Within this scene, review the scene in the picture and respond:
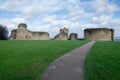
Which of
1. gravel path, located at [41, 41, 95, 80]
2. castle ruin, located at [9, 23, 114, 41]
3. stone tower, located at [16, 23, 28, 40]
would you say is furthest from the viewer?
castle ruin, located at [9, 23, 114, 41]

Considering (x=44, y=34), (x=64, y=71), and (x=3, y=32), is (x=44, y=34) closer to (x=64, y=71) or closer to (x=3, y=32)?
(x=3, y=32)

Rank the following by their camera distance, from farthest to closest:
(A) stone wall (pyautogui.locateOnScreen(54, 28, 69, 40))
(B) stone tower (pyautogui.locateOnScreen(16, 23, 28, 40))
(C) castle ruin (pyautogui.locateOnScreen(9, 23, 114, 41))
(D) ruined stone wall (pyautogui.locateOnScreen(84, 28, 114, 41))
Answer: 1. (A) stone wall (pyautogui.locateOnScreen(54, 28, 69, 40))
2. (D) ruined stone wall (pyautogui.locateOnScreen(84, 28, 114, 41))
3. (C) castle ruin (pyautogui.locateOnScreen(9, 23, 114, 41))
4. (B) stone tower (pyautogui.locateOnScreen(16, 23, 28, 40))

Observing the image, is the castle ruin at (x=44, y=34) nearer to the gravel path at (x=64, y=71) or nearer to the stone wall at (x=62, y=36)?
the stone wall at (x=62, y=36)

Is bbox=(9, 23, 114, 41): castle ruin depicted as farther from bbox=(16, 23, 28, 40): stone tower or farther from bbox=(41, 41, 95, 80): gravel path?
bbox=(41, 41, 95, 80): gravel path

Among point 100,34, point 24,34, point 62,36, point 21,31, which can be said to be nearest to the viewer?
point 21,31

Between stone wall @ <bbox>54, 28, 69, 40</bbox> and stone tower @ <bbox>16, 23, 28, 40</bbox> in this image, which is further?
stone wall @ <bbox>54, 28, 69, 40</bbox>

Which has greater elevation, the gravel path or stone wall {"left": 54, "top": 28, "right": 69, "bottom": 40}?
stone wall {"left": 54, "top": 28, "right": 69, "bottom": 40}

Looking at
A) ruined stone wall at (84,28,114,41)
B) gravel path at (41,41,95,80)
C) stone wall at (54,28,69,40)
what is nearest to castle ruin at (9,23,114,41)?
ruined stone wall at (84,28,114,41)

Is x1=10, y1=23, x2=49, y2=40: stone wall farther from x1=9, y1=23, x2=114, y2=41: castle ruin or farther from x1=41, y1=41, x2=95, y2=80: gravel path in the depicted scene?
x1=41, y1=41, x2=95, y2=80: gravel path

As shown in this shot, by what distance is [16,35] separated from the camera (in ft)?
134

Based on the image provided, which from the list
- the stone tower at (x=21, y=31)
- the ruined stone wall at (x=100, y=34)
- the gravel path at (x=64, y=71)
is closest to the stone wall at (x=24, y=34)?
the stone tower at (x=21, y=31)

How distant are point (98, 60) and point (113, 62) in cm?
76

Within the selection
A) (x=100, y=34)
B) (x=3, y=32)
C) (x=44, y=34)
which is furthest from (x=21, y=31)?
(x=100, y=34)

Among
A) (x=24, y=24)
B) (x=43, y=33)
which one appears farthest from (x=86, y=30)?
(x=24, y=24)
